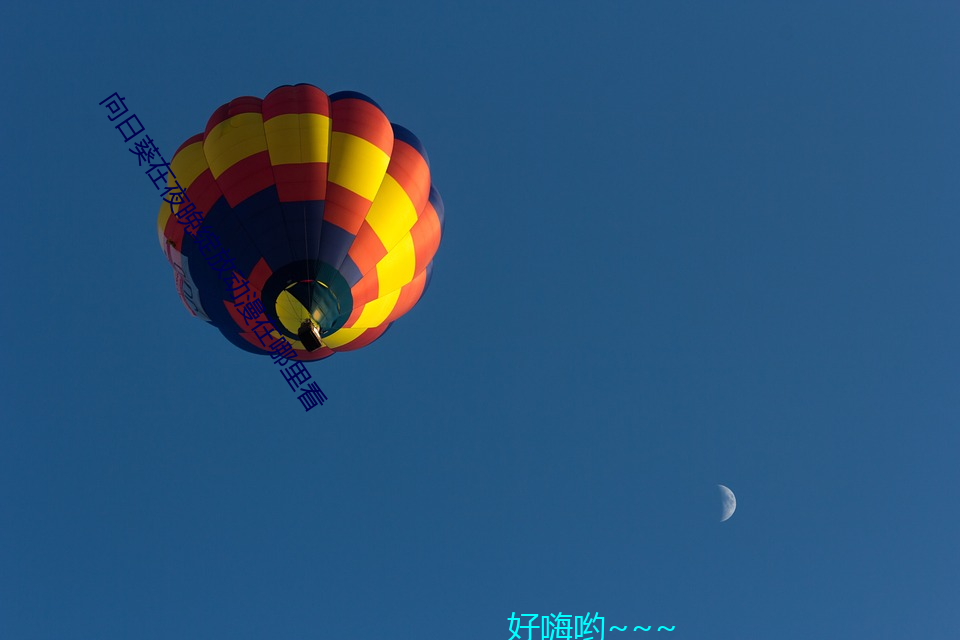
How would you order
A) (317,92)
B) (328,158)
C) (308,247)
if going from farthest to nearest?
1. (317,92)
2. (328,158)
3. (308,247)

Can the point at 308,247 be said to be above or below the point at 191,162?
below

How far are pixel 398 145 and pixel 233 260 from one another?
304 cm

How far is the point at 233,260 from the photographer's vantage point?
1004cm

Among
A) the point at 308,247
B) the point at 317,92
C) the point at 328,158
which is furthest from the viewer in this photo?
the point at 317,92

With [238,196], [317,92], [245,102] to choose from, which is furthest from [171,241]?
[317,92]

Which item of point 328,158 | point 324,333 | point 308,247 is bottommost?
point 324,333

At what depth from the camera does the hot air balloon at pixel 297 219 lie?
978 cm

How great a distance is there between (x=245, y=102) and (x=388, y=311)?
3.74 meters

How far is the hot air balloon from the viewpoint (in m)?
9.78

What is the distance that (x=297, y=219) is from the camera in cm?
988

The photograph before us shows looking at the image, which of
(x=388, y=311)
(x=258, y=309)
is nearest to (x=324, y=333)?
(x=258, y=309)

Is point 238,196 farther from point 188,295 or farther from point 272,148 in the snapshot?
point 188,295

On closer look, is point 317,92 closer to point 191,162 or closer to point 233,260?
point 191,162

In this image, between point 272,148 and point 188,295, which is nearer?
point 272,148
